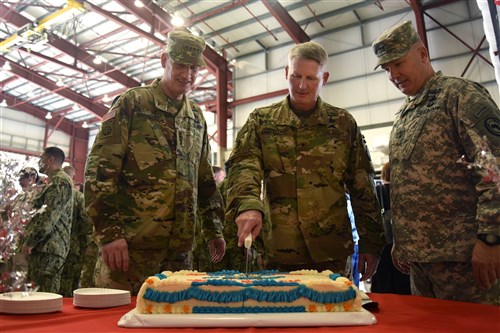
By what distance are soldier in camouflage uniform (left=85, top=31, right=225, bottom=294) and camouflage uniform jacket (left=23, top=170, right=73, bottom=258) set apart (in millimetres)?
1678

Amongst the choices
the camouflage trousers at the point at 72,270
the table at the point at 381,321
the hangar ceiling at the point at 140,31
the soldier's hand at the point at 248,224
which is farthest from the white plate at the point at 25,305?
the hangar ceiling at the point at 140,31

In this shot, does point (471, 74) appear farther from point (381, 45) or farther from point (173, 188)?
point (173, 188)

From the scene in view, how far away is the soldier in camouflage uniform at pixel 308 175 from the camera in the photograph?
1.59m

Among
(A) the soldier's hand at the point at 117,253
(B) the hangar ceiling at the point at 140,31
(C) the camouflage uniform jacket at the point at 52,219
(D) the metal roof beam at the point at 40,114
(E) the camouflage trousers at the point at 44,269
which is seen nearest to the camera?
(A) the soldier's hand at the point at 117,253

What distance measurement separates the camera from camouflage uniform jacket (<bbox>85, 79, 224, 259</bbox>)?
159 cm

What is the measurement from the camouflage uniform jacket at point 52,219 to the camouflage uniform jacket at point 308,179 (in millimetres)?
2074

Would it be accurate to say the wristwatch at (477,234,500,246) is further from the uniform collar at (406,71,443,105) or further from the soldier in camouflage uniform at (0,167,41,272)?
the soldier in camouflage uniform at (0,167,41,272)

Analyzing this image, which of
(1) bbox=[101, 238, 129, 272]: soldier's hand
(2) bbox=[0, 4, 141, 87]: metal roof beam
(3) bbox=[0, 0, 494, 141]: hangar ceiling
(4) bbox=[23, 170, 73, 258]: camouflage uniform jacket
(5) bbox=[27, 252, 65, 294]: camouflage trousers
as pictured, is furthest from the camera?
(2) bbox=[0, 4, 141, 87]: metal roof beam

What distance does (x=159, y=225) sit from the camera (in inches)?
65.1

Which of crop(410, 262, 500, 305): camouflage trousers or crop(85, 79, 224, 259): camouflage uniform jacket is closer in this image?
crop(410, 262, 500, 305): camouflage trousers

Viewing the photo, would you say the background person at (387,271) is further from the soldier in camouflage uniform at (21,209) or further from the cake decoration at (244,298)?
the soldier in camouflage uniform at (21,209)

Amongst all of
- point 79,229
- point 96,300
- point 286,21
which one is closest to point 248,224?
point 96,300

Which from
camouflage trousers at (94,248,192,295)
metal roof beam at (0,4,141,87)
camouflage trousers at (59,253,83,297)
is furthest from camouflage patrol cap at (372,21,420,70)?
metal roof beam at (0,4,141,87)

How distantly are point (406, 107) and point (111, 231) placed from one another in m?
1.32
